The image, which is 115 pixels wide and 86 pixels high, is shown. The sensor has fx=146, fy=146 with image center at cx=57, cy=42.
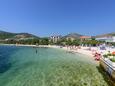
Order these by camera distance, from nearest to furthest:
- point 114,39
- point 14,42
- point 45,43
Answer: point 114,39
point 45,43
point 14,42

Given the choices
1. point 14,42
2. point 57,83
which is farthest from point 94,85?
point 14,42

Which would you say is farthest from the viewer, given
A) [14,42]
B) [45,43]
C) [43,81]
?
[14,42]

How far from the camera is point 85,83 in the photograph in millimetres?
16312

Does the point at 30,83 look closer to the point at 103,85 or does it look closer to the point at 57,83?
the point at 57,83

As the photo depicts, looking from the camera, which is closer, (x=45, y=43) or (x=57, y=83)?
(x=57, y=83)

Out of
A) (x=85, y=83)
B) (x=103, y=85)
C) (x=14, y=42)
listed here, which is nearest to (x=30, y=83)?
(x=85, y=83)

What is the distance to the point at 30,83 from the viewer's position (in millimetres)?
16141

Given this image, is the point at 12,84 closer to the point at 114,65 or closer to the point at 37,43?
the point at 114,65

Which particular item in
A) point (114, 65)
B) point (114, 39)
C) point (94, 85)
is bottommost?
point (94, 85)

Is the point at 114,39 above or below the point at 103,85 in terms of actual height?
above

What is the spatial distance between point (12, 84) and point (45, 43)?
401ft

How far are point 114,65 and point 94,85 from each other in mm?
3206

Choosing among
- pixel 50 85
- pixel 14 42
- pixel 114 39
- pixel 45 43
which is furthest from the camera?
pixel 14 42

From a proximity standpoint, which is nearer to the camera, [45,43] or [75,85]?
[75,85]
